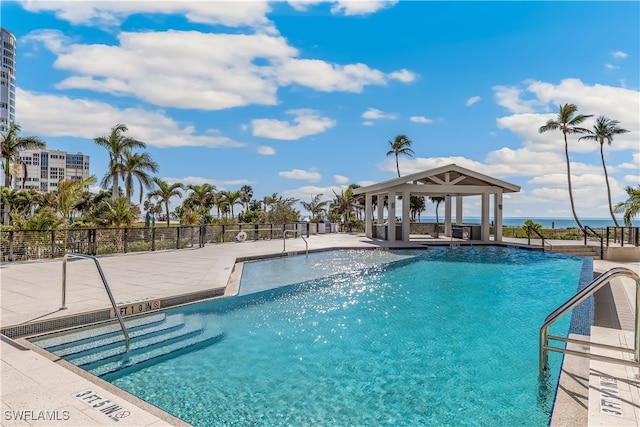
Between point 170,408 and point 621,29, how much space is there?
15.4 m

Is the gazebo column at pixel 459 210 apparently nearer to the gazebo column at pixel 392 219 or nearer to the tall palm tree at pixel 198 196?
the gazebo column at pixel 392 219

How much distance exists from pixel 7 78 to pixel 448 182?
4820 inches

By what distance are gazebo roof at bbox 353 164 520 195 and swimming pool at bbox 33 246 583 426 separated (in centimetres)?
968

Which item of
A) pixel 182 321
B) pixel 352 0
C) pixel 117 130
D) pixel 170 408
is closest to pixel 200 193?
pixel 117 130

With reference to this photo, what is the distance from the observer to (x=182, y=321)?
575 centimetres

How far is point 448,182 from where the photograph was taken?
1845 centimetres

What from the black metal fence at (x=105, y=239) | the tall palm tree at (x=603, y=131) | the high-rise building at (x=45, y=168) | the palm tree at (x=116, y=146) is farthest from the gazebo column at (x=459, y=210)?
the high-rise building at (x=45, y=168)

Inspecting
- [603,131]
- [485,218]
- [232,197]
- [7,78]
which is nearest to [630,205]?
[485,218]

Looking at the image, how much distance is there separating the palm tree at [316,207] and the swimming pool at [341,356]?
28718 millimetres

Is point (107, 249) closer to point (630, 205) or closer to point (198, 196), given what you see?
point (630, 205)

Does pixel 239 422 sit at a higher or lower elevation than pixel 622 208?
lower

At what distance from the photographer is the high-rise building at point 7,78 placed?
3627 inches

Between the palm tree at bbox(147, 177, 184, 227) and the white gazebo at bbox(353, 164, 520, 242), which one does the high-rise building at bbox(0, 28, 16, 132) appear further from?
the white gazebo at bbox(353, 164, 520, 242)

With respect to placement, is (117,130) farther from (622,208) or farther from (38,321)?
(622,208)
